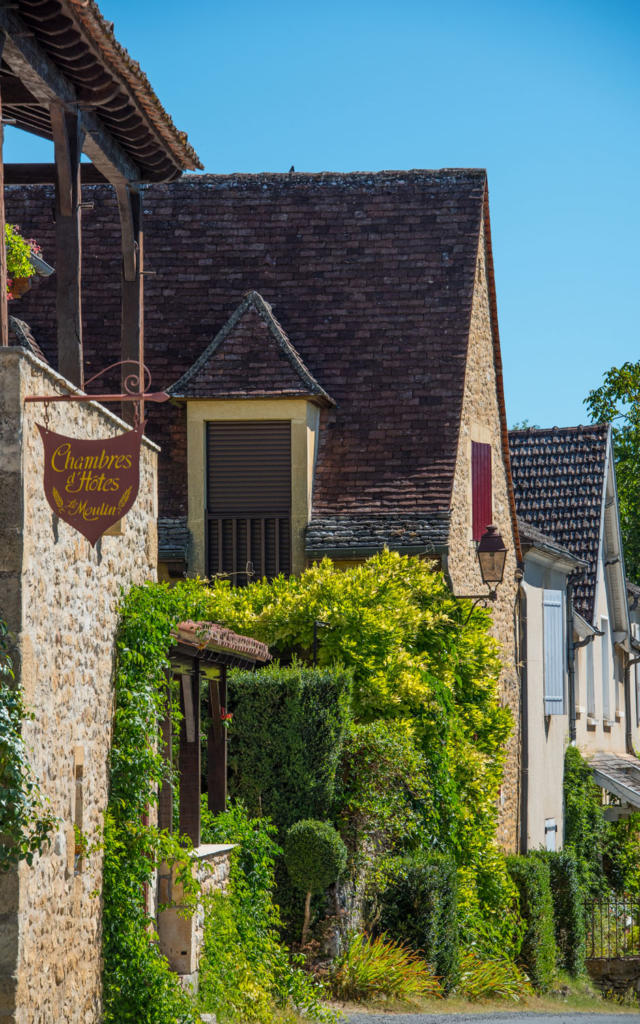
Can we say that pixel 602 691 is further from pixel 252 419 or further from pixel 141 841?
pixel 141 841

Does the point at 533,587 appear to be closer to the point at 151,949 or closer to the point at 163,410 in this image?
the point at 163,410

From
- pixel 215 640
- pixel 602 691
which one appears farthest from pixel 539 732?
pixel 215 640

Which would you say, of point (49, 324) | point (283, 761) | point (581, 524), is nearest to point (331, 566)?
point (283, 761)

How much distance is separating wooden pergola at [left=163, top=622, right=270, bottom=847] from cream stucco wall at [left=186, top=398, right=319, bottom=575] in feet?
12.7

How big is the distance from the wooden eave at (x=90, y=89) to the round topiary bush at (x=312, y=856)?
6.16m

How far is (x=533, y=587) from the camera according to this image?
22.8 m

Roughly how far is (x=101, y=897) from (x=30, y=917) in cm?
162

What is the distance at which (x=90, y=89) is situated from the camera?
11.4 metres

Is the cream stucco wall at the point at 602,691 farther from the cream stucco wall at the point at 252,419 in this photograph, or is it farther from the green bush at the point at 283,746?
the green bush at the point at 283,746

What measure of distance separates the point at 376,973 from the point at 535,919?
5.55 meters

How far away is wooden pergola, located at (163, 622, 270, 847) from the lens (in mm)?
11211

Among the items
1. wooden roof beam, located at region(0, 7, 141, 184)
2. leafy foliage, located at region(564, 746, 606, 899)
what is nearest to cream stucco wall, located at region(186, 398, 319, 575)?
wooden roof beam, located at region(0, 7, 141, 184)

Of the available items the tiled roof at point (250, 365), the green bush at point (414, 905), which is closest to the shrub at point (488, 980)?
the green bush at point (414, 905)

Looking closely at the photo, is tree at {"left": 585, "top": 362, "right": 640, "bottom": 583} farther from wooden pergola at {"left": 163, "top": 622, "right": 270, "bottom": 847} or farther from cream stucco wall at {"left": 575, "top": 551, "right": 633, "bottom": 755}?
wooden pergola at {"left": 163, "top": 622, "right": 270, "bottom": 847}
